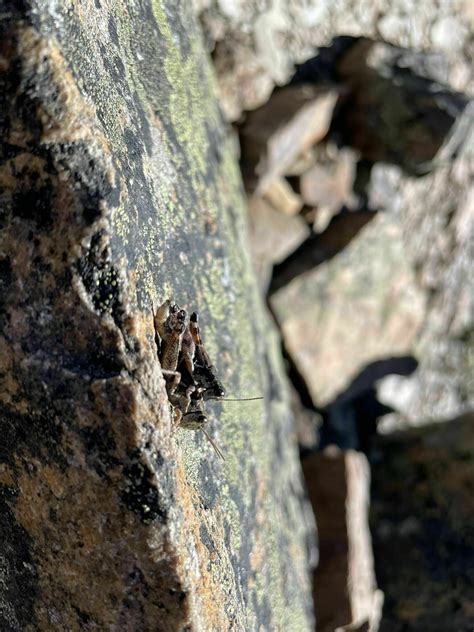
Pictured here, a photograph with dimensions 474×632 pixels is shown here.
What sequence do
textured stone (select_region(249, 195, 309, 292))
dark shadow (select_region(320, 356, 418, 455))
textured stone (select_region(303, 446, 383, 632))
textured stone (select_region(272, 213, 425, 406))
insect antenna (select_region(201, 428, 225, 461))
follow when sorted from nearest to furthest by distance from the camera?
insect antenna (select_region(201, 428, 225, 461)) → textured stone (select_region(303, 446, 383, 632)) → textured stone (select_region(249, 195, 309, 292)) → textured stone (select_region(272, 213, 425, 406)) → dark shadow (select_region(320, 356, 418, 455))

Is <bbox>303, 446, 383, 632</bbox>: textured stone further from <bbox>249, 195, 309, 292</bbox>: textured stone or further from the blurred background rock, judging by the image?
<bbox>249, 195, 309, 292</bbox>: textured stone

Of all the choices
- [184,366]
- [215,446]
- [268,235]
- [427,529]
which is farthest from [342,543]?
[184,366]

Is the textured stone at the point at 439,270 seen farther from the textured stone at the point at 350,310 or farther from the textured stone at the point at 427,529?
the textured stone at the point at 427,529

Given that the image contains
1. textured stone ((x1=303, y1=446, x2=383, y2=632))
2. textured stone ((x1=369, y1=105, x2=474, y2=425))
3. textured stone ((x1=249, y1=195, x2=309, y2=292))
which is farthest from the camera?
textured stone ((x1=369, y1=105, x2=474, y2=425))

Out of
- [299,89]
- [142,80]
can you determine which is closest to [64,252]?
[142,80]

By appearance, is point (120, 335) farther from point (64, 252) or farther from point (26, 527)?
point (26, 527)

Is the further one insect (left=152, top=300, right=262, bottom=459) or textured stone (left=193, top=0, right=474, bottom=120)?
textured stone (left=193, top=0, right=474, bottom=120)

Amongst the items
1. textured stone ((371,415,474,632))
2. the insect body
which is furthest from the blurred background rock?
the insect body
